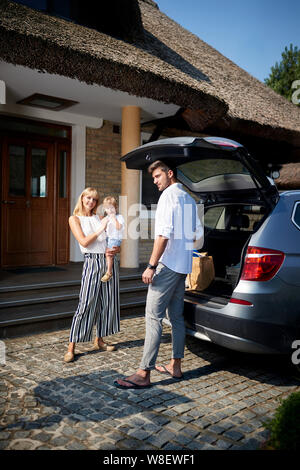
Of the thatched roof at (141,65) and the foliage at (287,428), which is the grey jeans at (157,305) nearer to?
the foliage at (287,428)

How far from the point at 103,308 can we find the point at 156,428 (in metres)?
1.74

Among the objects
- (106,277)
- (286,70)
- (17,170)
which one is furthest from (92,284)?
(286,70)

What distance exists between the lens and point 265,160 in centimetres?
1264

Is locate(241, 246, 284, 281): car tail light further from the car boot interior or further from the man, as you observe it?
the car boot interior

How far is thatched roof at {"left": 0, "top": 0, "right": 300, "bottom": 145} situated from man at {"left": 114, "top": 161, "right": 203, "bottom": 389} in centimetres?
285

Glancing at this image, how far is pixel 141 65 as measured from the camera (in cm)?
626

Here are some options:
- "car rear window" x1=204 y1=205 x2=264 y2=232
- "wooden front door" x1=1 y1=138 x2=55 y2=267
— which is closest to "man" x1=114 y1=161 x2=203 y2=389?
"car rear window" x1=204 y1=205 x2=264 y2=232

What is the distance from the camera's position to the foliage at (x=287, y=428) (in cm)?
208

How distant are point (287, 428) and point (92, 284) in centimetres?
245

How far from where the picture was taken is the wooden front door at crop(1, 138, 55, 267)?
7.30 m

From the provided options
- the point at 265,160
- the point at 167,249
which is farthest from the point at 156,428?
the point at 265,160

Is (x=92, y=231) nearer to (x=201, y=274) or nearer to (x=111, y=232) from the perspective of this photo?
(x=111, y=232)

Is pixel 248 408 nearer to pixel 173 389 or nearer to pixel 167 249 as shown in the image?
pixel 173 389

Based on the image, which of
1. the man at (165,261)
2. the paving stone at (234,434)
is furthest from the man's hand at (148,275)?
the paving stone at (234,434)
